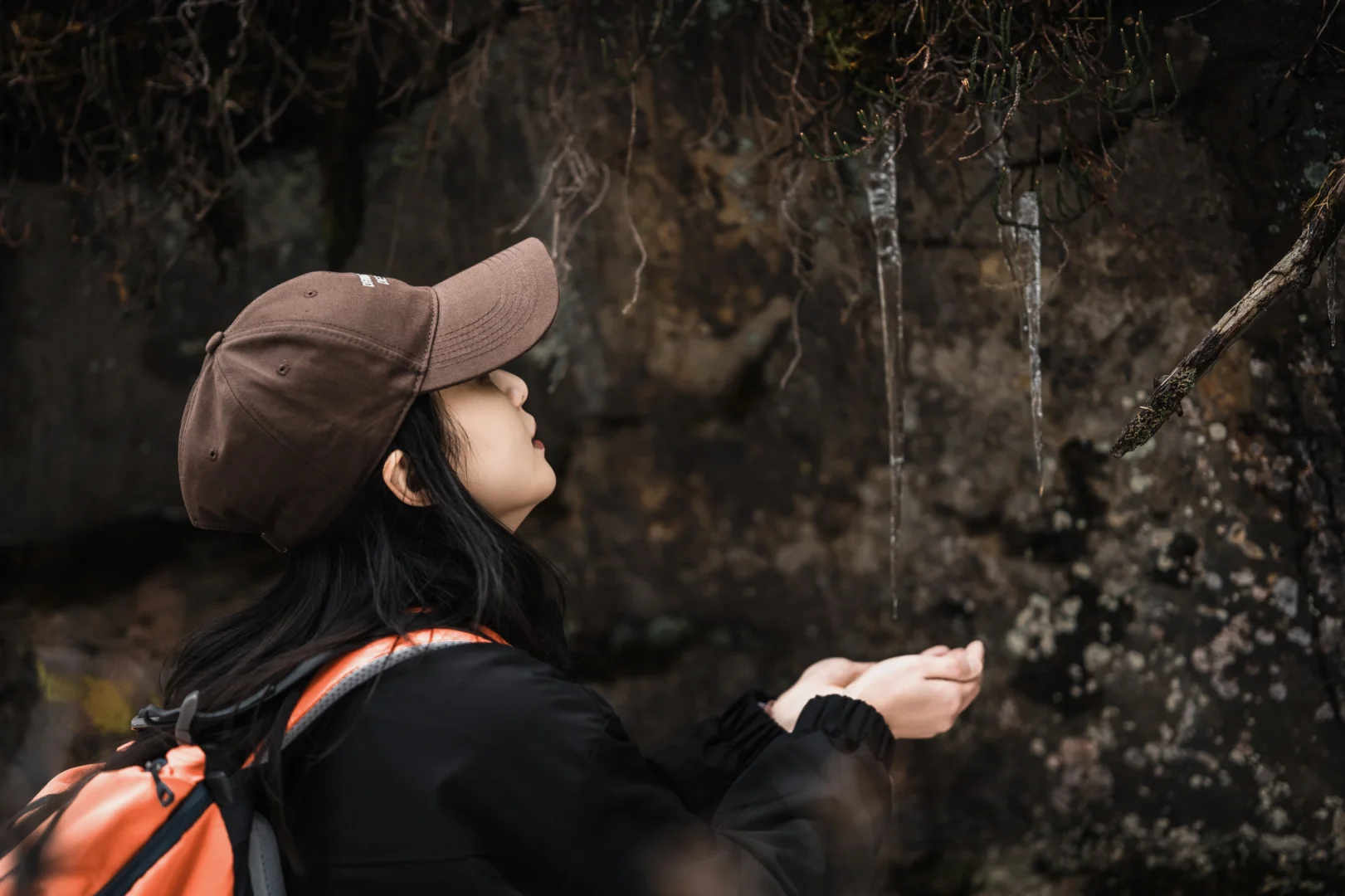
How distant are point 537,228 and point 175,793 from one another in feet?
5.04

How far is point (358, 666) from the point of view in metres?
1.11

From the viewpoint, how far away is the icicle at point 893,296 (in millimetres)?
2094

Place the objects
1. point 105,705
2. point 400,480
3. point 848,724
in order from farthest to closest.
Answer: point 105,705
point 848,724
point 400,480

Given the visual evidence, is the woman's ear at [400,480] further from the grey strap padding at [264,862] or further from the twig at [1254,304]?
the twig at [1254,304]

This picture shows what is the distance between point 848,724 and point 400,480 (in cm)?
57

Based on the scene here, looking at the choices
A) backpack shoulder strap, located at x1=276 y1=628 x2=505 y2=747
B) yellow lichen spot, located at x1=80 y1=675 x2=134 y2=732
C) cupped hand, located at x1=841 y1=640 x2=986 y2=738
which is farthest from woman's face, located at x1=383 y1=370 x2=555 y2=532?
yellow lichen spot, located at x1=80 y1=675 x2=134 y2=732

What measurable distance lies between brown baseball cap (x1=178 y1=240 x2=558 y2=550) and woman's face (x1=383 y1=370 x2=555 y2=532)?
0.06 meters

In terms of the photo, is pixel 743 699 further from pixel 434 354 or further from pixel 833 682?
pixel 434 354

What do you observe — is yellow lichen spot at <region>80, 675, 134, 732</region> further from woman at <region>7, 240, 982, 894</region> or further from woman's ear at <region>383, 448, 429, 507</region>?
woman's ear at <region>383, 448, 429, 507</region>

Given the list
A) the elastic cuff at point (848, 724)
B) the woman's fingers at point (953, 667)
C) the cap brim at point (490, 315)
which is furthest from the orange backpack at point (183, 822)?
the woman's fingers at point (953, 667)

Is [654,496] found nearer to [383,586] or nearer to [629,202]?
[629,202]

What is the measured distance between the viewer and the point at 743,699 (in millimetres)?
1533

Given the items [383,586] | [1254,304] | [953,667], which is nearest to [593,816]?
[383,586]

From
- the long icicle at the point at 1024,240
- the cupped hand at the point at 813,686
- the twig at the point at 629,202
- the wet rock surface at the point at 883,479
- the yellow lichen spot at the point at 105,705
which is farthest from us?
the yellow lichen spot at the point at 105,705
